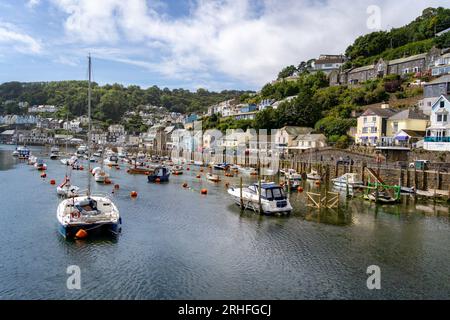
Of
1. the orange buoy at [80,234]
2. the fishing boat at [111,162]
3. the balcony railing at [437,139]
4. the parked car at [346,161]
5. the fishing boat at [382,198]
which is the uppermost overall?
the balcony railing at [437,139]

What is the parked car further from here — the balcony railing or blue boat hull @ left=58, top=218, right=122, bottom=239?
blue boat hull @ left=58, top=218, right=122, bottom=239

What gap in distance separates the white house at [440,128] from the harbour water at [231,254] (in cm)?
1768

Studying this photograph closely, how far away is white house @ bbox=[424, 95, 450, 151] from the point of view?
173ft

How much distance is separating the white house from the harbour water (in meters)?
17.7

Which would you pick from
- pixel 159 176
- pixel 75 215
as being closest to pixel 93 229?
pixel 75 215

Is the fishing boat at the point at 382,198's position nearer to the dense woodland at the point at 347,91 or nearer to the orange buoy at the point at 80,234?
the dense woodland at the point at 347,91

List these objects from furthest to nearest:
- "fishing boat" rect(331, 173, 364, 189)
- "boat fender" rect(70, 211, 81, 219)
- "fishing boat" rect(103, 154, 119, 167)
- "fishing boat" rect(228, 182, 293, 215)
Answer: "fishing boat" rect(103, 154, 119, 167)
"fishing boat" rect(331, 173, 364, 189)
"fishing boat" rect(228, 182, 293, 215)
"boat fender" rect(70, 211, 81, 219)

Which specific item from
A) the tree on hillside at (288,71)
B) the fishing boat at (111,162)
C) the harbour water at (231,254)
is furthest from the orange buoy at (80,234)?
the tree on hillside at (288,71)

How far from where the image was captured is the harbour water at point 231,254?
733 inches

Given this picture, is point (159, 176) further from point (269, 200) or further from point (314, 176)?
point (269, 200)

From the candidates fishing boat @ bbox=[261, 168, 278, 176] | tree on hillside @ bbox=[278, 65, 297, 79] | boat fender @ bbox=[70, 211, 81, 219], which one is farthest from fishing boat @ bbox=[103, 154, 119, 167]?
tree on hillside @ bbox=[278, 65, 297, 79]
